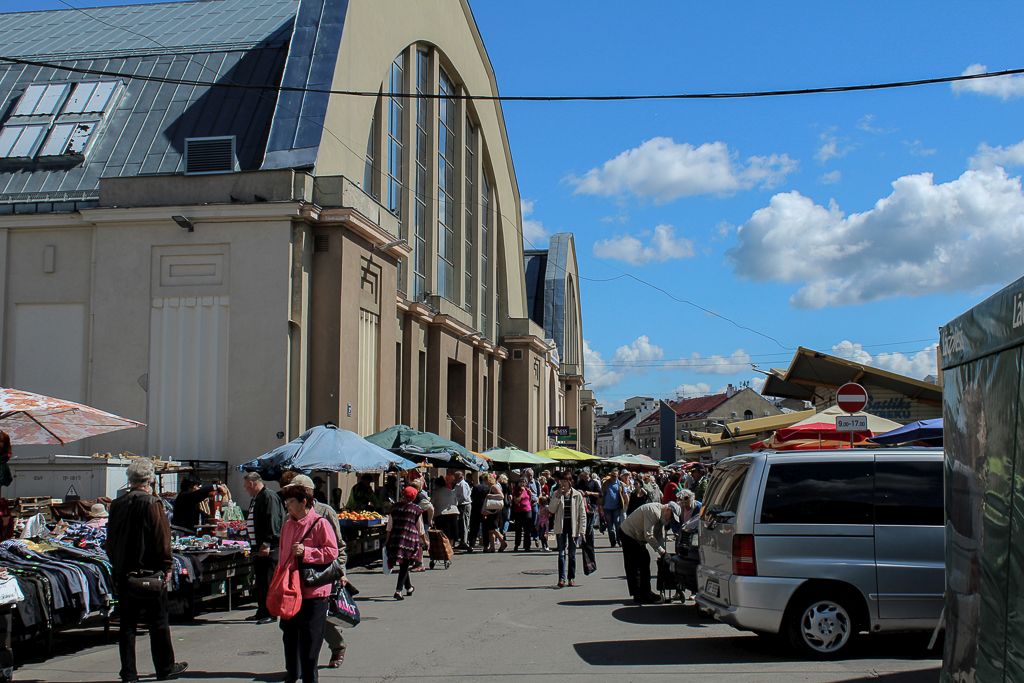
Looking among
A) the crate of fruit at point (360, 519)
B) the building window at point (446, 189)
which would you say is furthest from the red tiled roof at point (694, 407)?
the crate of fruit at point (360, 519)

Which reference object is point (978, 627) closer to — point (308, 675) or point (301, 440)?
point (308, 675)

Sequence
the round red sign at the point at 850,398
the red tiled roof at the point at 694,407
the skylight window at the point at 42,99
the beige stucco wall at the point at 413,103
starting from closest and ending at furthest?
1. the round red sign at the point at 850,398
2. the beige stucco wall at the point at 413,103
3. the skylight window at the point at 42,99
4. the red tiled roof at the point at 694,407

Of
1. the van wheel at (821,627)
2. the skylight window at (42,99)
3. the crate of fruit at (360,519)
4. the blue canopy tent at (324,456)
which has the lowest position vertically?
the van wheel at (821,627)

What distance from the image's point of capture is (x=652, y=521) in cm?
1459

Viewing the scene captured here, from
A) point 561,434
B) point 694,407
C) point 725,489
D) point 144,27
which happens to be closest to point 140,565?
point 725,489

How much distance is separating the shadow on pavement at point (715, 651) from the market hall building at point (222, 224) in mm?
12344

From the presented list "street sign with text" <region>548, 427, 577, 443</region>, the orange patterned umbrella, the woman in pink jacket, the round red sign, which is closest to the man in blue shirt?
the round red sign

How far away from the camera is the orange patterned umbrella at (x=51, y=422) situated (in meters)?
13.1

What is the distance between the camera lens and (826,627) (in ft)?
33.3

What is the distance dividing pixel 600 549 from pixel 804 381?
309 inches

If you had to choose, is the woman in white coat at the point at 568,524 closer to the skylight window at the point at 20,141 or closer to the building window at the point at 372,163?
the building window at the point at 372,163

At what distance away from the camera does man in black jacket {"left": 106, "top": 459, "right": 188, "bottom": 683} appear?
29.4ft

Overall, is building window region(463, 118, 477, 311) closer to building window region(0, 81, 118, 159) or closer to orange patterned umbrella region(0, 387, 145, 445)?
building window region(0, 81, 118, 159)

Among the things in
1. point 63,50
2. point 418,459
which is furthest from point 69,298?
point 63,50
